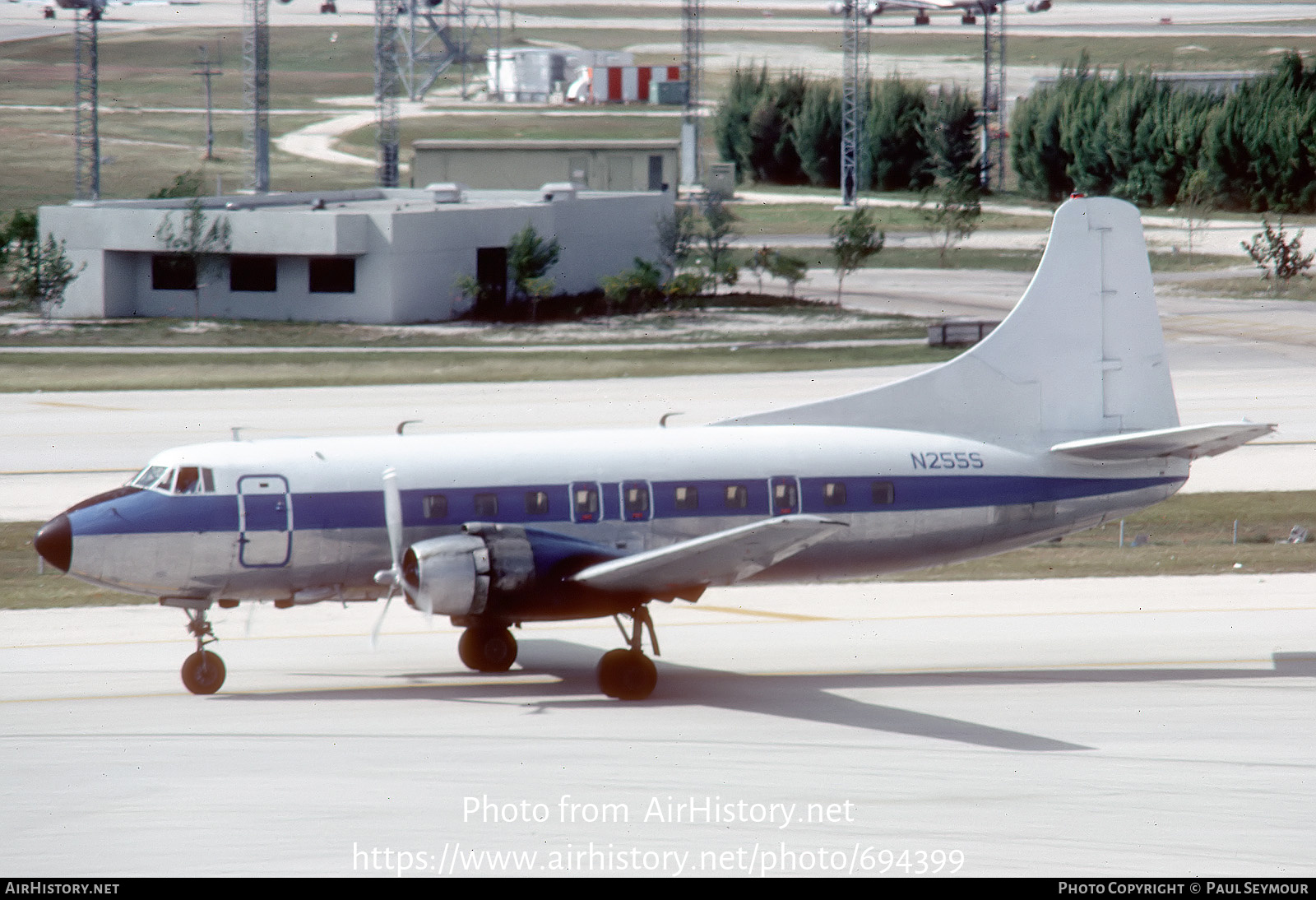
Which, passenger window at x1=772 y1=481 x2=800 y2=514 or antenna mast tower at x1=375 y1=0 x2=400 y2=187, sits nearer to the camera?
passenger window at x1=772 y1=481 x2=800 y2=514

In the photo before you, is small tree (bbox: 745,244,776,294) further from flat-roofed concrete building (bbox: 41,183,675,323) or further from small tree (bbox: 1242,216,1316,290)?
small tree (bbox: 1242,216,1316,290)

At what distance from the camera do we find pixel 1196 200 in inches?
4075

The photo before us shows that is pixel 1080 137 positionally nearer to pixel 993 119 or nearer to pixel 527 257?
pixel 993 119

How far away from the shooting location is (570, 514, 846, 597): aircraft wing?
1833 centimetres

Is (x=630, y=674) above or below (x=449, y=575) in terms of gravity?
below

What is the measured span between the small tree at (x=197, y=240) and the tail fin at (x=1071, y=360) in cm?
4943

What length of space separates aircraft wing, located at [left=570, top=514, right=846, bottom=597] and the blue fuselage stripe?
1.31 meters

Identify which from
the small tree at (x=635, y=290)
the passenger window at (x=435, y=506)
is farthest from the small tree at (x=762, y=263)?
the passenger window at (x=435, y=506)

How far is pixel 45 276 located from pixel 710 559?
2178 inches

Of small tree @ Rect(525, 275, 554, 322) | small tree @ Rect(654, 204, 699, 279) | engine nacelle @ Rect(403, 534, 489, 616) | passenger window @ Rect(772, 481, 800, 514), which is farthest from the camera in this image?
small tree @ Rect(654, 204, 699, 279)

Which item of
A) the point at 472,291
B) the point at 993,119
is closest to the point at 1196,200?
the point at 993,119

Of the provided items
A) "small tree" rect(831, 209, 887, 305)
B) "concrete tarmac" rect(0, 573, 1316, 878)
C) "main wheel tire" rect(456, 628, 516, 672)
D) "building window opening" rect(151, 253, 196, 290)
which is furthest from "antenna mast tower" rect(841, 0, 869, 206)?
"main wheel tire" rect(456, 628, 516, 672)

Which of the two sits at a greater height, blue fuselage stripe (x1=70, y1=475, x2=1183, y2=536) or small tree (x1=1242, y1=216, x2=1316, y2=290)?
small tree (x1=1242, y1=216, x2=1316, y2=290)

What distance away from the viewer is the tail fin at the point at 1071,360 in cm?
2294
